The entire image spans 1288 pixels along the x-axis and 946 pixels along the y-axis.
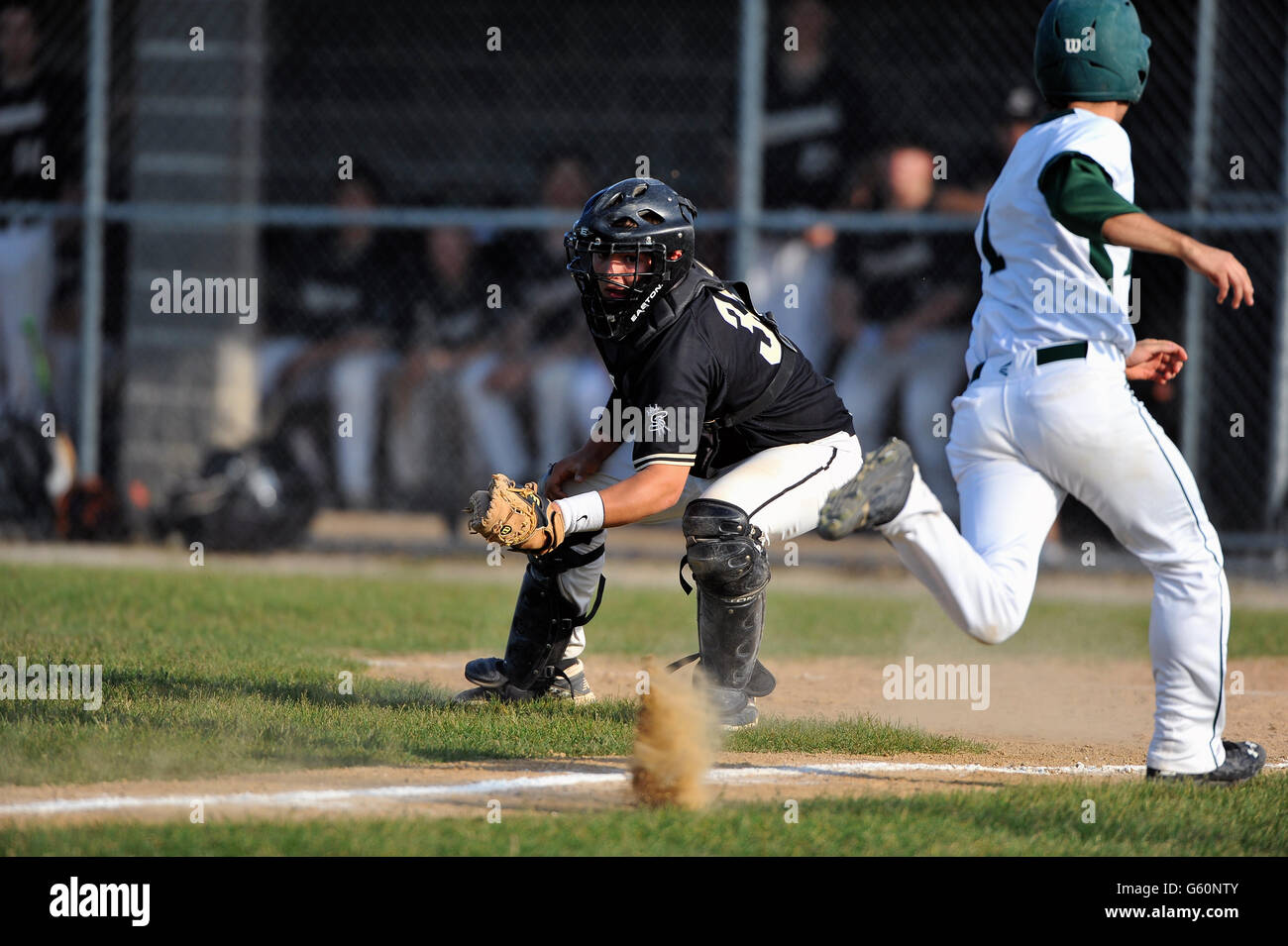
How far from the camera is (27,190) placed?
40.4 ft

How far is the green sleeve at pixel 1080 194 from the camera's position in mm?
4191

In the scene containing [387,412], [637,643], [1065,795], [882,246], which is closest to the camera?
[1065,795]

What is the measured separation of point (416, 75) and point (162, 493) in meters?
4.94

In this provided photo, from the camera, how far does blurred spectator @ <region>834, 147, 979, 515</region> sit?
10789 mm

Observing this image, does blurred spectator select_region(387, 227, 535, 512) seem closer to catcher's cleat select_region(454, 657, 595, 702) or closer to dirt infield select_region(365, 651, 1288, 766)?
dirt infield select_region(365, 651, 1288, 766)

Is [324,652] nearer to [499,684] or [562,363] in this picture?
[499,684]

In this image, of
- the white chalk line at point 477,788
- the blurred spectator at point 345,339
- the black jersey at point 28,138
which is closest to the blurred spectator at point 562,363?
the blurred spectator at point 345,339

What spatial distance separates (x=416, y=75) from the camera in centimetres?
1455

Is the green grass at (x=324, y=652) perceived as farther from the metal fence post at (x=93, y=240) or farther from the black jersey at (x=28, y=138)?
the black jersey at (x=28, y=138)

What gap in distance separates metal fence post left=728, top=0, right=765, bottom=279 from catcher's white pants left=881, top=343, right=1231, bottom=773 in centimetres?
574

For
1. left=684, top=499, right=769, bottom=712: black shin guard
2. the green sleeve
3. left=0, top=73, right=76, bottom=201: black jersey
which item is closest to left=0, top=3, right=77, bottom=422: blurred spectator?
left=0, top=73, right=76, bottom=201: black jersey

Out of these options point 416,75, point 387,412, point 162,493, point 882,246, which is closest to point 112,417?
point 162,493

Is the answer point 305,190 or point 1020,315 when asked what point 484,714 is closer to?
point 1020,315
